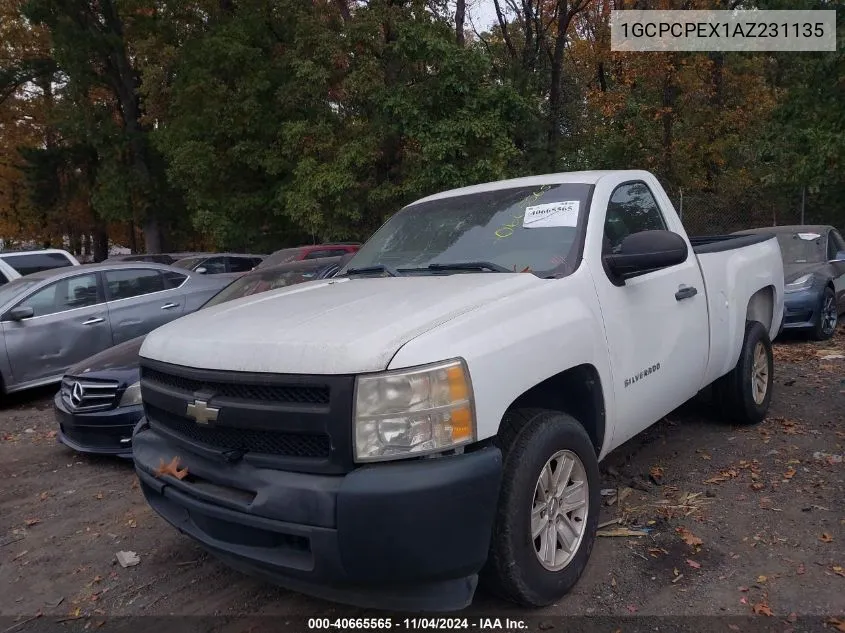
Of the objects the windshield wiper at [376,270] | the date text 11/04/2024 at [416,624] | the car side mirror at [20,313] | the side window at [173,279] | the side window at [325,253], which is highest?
the windshield wiper at [376,270]

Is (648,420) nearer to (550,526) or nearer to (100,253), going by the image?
(550,526)

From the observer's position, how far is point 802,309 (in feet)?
28.5

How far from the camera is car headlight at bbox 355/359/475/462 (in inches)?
95.7

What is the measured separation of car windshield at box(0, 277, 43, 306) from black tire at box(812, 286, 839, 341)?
32.0 feet

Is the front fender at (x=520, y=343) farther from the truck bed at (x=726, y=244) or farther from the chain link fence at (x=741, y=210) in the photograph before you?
the chain link fence at (x=741, y=210)

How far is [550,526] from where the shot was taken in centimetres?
299

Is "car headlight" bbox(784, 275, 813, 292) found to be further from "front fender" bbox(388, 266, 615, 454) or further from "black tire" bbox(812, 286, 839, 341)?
"front fender" bbox(388, 266, 615, 454)

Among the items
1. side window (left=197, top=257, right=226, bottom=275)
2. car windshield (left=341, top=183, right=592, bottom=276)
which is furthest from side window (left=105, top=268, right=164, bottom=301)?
side window (left=197, top=257, right=226, bottom=275)

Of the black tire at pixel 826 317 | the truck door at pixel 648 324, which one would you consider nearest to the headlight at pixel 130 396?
the truck door at pixel 648 324

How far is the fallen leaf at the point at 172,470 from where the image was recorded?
2.92 metres

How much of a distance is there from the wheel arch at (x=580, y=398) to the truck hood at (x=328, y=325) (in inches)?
19.1

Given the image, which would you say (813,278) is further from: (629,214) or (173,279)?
(173,279)

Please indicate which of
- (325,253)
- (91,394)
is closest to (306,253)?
(325,253)

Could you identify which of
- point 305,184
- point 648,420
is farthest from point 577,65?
point 648,420
